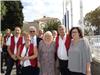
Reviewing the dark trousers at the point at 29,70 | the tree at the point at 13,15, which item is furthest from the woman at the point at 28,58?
the tree at the point at 13,15

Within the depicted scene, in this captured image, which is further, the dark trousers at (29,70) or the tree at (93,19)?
the tree at (93,19)

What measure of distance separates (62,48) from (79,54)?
1.65 metres

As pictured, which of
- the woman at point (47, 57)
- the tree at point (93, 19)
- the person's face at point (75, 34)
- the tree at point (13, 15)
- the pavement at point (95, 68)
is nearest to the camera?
the person's face at point (75, 34)

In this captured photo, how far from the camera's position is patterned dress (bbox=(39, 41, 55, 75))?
9.72 metres

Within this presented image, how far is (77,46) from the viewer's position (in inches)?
326

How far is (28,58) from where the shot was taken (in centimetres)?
1003

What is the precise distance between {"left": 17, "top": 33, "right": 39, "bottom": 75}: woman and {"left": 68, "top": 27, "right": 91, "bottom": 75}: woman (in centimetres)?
183

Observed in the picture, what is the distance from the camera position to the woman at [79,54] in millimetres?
8125

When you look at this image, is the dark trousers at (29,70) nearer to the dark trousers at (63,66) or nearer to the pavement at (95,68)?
the dark trousers at (63,66)

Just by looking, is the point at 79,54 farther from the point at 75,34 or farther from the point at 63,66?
the point at 63,66

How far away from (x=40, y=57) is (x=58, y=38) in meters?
0.65

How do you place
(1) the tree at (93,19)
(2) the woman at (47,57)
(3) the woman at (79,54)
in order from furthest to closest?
(1) the tree at (93,19), (2) the woman at (47,57), (3) the woman at (79,54)

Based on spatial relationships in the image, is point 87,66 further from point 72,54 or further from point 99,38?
point 99,38

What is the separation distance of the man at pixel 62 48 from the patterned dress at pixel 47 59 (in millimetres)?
178
